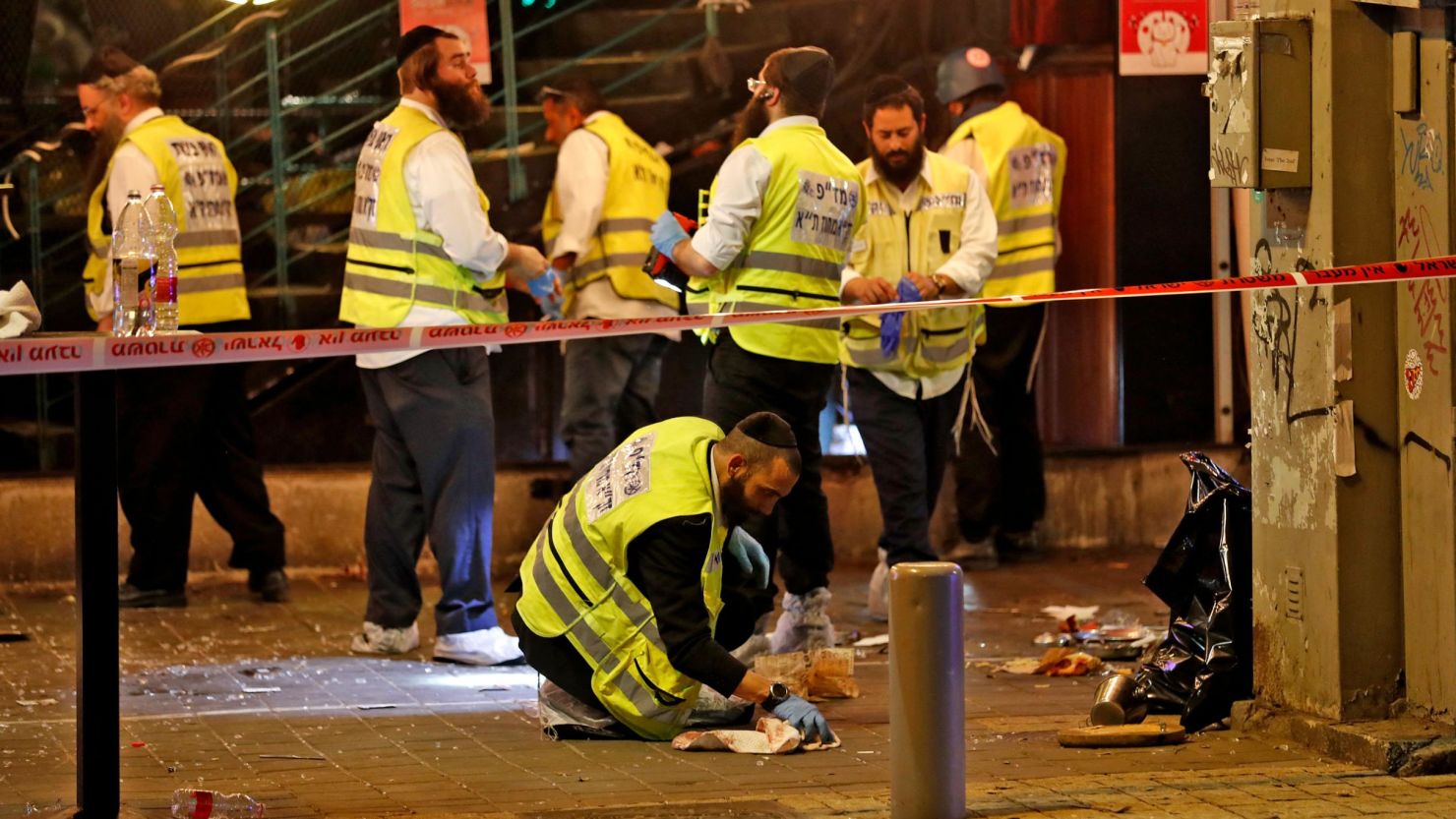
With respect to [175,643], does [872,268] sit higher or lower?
higher

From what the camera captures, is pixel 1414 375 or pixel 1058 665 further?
pixel 1058 665

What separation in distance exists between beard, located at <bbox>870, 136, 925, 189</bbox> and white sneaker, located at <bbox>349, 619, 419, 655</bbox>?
2.58 m

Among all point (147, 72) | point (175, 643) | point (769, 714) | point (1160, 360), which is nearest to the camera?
point (769, 714)

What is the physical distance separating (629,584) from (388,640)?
1.96 m

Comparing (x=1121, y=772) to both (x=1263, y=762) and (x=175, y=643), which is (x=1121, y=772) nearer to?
(x=1263, y=762)

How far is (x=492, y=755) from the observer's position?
6.50m

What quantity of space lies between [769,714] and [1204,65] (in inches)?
201


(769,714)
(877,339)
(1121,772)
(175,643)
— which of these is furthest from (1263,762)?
(175,643)

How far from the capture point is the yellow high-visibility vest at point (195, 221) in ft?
30.3

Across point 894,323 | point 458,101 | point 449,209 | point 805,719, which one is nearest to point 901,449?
point 894,323

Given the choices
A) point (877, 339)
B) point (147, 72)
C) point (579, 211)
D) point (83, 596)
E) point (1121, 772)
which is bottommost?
point (1121, 772)

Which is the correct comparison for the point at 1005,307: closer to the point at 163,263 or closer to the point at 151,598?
the point at 151,598

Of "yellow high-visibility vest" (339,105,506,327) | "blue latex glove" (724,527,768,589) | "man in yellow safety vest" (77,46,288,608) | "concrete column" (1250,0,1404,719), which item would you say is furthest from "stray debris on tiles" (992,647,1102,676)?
"man in yellow safety vest" (77,46,288,608)

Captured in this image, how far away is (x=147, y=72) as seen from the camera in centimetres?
930
